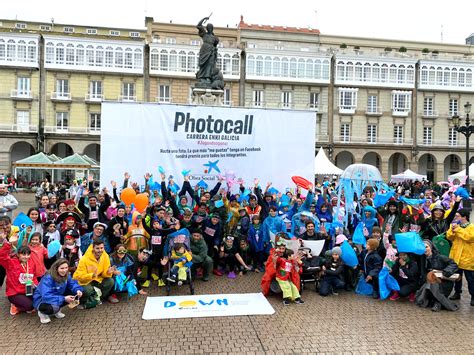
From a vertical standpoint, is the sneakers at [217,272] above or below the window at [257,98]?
below

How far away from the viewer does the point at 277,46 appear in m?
44.7

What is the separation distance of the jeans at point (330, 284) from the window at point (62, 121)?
119ft

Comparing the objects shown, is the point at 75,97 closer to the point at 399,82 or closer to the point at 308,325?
the point at 399,82

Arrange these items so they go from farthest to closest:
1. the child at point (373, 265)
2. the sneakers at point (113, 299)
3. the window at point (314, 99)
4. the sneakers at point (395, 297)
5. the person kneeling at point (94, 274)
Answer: the window at point (314, 99) → the child at point (373, 265) → the sneakers at point (395, 297) → the sneakers at point (113, 299) → the person kneeling at point (94, 274)

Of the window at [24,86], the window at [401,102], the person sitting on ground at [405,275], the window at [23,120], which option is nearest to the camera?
the person sitting on ground at [405,275]

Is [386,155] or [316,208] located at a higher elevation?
[386,155]

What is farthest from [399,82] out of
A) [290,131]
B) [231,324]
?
[231,324]

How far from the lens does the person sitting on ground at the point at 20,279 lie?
5.61 meters

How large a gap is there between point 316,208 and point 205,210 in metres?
2.77

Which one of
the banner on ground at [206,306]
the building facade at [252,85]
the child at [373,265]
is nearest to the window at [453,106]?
the building facade at [252,85]

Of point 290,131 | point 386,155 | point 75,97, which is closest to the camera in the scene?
point 290,131

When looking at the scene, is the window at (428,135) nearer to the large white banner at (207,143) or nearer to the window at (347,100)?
the window at (347,100)

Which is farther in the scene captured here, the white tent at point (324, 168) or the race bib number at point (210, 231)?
the white tent at point (324, 168)

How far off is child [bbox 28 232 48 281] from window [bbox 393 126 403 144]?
1662 inches
